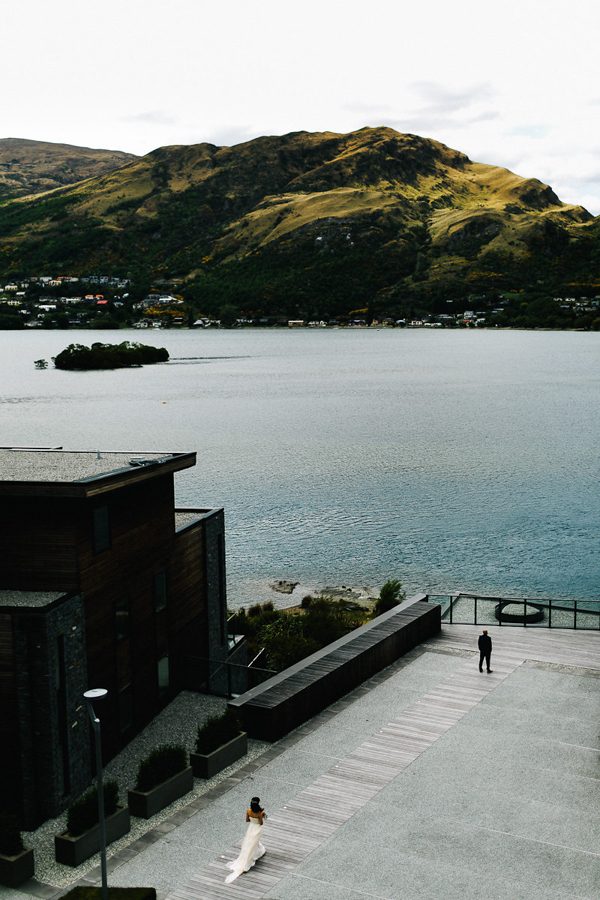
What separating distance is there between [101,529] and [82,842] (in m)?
7.26

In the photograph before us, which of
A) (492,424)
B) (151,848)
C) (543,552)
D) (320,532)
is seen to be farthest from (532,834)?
(492,424)

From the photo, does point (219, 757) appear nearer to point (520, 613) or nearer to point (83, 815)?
point (83, 815)

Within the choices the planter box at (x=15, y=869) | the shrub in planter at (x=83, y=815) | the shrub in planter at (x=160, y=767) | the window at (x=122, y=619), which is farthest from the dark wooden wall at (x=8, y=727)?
the window at (x=122, y=619)

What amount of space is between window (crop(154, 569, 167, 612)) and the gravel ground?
3.00m

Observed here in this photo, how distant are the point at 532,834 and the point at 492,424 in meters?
107

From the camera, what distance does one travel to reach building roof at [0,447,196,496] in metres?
20.3

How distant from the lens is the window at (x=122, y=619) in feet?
74.2

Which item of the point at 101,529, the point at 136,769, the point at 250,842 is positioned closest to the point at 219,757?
Result: the point at 136,769

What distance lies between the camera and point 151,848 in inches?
688

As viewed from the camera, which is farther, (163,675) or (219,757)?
(163,675)

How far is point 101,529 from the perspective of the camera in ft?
71.6

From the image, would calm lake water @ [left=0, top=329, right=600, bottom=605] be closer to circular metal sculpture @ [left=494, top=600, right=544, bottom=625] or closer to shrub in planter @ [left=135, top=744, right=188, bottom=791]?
circular metal sculpture @ [left=494, top=600, right=544, bottom=625]

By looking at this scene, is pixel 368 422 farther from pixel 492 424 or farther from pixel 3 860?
pixel 3 860

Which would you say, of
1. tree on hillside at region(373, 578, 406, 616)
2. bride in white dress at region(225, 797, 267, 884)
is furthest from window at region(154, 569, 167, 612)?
tree on hillside at region(373, 578, 406, 616)
